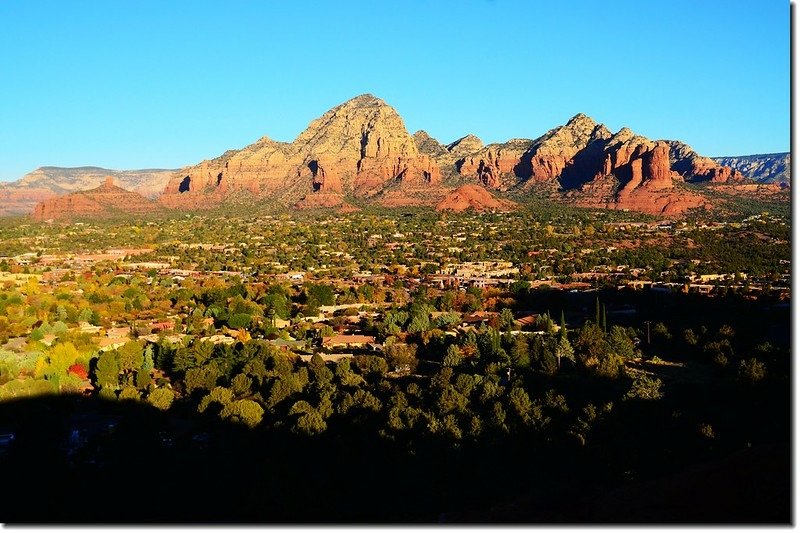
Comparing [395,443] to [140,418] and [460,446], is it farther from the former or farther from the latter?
[140,418]

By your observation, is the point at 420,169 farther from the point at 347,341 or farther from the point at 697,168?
the point at 347,341

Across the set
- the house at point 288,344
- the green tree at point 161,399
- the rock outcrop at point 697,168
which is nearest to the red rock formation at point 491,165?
the rock outcrop at point 697,168

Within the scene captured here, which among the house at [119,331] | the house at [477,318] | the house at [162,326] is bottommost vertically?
the house at [477,318]

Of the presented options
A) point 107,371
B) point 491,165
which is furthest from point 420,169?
point 107,371

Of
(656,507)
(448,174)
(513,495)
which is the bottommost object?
(513,495)

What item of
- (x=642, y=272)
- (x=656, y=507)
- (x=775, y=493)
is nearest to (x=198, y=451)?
(x=656, y=507)

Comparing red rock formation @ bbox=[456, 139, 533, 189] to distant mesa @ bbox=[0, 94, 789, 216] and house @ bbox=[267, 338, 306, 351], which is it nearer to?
distant mesa @ bbox=[0, 94, 789, 216]

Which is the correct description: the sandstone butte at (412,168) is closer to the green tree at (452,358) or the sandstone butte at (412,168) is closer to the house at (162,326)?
the house at (162,326)

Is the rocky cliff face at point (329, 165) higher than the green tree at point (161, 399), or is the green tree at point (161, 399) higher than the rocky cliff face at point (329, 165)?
Result: the rocky cliff face at point (329, 165)
